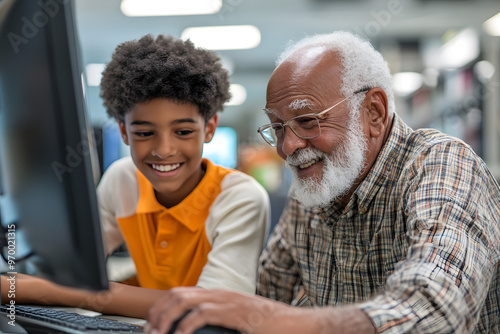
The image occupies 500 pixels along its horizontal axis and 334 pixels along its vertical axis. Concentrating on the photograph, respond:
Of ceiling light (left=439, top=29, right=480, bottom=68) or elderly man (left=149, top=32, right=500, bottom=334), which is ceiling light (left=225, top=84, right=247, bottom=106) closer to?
ceiling light (left=439, top=29, right=480, bottom=68)

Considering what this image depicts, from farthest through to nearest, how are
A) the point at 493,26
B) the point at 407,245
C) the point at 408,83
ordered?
the point at 408,83 < the point at 493,26 < the point at 407,245

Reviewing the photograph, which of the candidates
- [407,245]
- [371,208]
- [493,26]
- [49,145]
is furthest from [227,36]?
[49,145]

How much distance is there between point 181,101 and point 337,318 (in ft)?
2.00

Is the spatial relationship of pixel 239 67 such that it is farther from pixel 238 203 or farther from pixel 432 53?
pixel 238 203

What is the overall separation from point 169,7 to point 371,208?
12.9 feet

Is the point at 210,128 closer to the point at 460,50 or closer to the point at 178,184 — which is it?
the point at 178,184

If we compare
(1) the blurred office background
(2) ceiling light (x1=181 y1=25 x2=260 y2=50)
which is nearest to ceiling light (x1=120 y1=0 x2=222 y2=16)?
(1) the blurred office background

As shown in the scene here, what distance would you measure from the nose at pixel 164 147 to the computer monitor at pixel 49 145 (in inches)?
15.5

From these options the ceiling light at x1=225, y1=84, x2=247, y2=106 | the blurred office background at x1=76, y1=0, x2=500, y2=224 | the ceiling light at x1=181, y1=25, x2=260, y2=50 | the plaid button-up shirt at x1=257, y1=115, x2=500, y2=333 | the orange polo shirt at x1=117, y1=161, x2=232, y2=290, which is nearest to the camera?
the plaid button-up shirt at x1=257, y1=115, x2=500, y2=333

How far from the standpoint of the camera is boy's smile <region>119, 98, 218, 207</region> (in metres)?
1.01

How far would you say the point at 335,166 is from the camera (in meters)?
A: 1.01

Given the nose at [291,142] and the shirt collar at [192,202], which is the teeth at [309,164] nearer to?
the nose at [291,142]

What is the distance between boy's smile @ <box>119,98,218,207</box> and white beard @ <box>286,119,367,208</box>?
224 millimetres

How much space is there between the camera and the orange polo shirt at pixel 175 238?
3.64 ft
